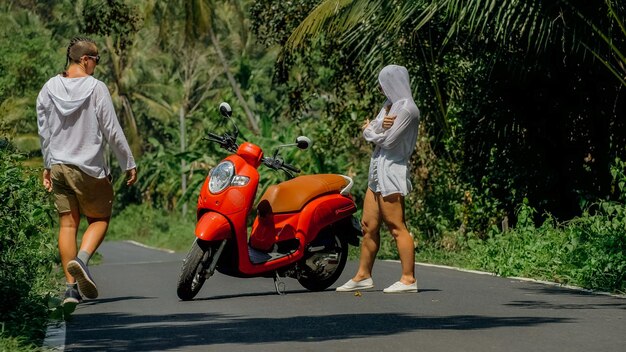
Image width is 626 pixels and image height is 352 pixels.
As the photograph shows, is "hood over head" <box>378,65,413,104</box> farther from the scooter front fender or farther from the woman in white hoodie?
the scooter front fender

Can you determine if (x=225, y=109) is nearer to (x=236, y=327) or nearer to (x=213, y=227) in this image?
(x=213, y=227)

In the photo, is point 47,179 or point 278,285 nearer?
point 47,179

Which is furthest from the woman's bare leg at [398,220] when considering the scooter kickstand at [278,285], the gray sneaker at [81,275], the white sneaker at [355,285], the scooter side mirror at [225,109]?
the gray sneaker at [81,275]

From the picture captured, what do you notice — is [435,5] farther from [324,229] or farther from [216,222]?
[216,222]

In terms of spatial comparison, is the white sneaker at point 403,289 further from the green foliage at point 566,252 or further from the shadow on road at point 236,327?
the shadow on road at point 236,327

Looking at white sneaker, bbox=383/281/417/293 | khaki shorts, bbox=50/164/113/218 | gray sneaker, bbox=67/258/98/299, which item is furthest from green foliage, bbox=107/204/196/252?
gray sneaker, bbox=67/258/98/299

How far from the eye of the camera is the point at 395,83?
1080 cm

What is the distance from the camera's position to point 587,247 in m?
11.8

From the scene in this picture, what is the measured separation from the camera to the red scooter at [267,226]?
10062mm

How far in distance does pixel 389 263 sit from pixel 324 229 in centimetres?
381

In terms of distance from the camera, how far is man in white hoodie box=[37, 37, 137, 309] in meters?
9.68

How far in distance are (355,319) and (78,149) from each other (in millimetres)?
2631

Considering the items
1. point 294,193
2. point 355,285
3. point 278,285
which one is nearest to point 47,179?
point 278,285

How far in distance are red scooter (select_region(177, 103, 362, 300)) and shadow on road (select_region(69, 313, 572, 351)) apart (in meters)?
1.23
